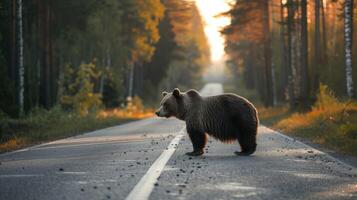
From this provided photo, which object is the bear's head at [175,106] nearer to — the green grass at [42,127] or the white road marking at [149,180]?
the white road marking at [149,180]

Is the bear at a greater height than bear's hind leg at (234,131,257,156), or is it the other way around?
the bear

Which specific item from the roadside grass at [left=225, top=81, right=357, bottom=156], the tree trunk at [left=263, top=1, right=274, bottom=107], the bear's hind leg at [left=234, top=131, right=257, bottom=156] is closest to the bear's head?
the bear's hind leg at [left=234, top=131, right=257, bottom=156]

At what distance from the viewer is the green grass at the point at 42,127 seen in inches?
760

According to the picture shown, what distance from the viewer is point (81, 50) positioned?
50969 mm

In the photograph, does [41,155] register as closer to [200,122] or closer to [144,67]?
[200,122]

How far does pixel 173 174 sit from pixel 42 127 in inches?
641

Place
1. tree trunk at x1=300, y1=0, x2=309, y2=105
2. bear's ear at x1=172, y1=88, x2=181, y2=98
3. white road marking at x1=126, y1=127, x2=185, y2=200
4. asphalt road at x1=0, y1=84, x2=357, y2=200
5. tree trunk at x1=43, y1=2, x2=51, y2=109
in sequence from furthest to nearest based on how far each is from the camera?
tree trunk at x1=43, y1=2, x2=51, y2=109 → tree trunk at x1=300, y1=0, x2=309, y2=105 → bear's ear at x1=172, y1=88, x2=181, y2=98 → asphalt road at x1=0, y1=84, x2=357, y2=200 → white road marking at x1=126, y1=127, x2=185, y2=200

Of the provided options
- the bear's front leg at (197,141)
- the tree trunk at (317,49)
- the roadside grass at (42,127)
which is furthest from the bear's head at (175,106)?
the tree trunk at (317,49)

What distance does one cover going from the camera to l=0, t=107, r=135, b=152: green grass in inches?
760

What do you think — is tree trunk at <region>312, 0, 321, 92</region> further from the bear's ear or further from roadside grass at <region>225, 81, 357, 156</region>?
the bear's ear

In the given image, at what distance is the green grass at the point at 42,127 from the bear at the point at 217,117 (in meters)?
5.19

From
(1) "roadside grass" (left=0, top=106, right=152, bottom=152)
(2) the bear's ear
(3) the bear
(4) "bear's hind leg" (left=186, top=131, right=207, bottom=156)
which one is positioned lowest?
(1) "roadside grass" (left=0, top=106, right=152, bottom=152)

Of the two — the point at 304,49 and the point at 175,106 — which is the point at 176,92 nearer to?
the point at 175,106

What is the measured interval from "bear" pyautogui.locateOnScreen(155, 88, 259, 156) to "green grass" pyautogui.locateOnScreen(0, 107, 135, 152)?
5186mm
